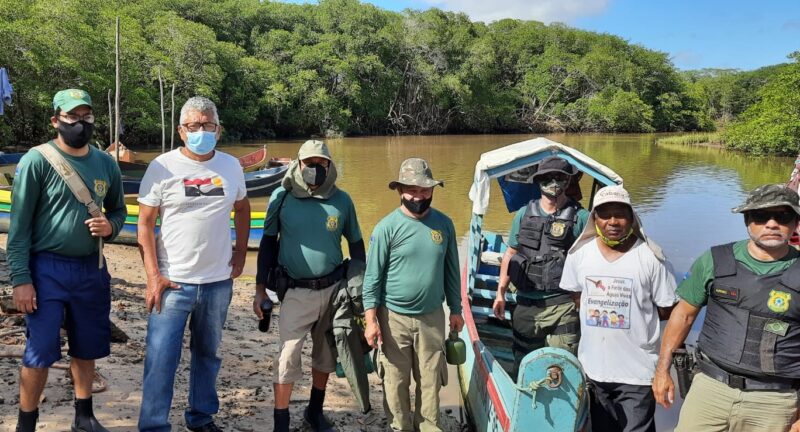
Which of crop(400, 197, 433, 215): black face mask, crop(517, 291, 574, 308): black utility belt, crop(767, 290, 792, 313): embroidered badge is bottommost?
crop(517, 291, 574, 308): black utility belt

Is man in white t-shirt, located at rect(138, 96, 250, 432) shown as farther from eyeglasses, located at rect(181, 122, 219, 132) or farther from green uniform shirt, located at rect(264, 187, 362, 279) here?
green uniform shirt, located at rect(264, 187, 362, 279)

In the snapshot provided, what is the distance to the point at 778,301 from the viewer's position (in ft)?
7.62

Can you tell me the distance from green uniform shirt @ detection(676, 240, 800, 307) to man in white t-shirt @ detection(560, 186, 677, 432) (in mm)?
204

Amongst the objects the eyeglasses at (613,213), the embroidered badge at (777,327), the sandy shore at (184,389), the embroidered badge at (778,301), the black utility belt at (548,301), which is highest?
the eyeglasses at (613,213)

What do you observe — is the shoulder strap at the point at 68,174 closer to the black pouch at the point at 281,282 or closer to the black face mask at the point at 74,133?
the black face mask at the point at 74,133

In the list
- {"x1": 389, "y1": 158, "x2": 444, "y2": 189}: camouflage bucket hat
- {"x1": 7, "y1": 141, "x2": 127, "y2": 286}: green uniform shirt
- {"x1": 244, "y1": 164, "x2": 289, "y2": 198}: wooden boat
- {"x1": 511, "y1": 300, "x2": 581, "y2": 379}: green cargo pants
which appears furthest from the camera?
{"x1": 244, "y1": 164, "x2": 289, "y2": 198}: wooden boat

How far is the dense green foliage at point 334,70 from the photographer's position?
79.5ft

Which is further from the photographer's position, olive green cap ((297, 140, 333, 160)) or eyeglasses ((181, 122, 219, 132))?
olive green cap ((297, 140, 333, 160))

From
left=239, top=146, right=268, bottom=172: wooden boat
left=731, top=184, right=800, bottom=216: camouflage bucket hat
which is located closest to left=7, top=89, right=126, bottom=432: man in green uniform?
left=731, top=184, right=800, bottom=216: camouflage bucket hat

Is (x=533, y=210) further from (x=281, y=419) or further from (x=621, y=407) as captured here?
(x=281, y=419)

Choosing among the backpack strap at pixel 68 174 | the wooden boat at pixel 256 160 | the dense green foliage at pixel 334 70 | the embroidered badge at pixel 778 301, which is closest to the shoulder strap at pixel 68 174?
the backpack strap at pixel 68 174

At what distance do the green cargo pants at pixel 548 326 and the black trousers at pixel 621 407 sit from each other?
33.7 inches

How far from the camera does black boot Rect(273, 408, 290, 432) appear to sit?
3.44 meters

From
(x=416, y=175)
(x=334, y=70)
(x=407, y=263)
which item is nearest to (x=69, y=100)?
(x=416, y=175)
